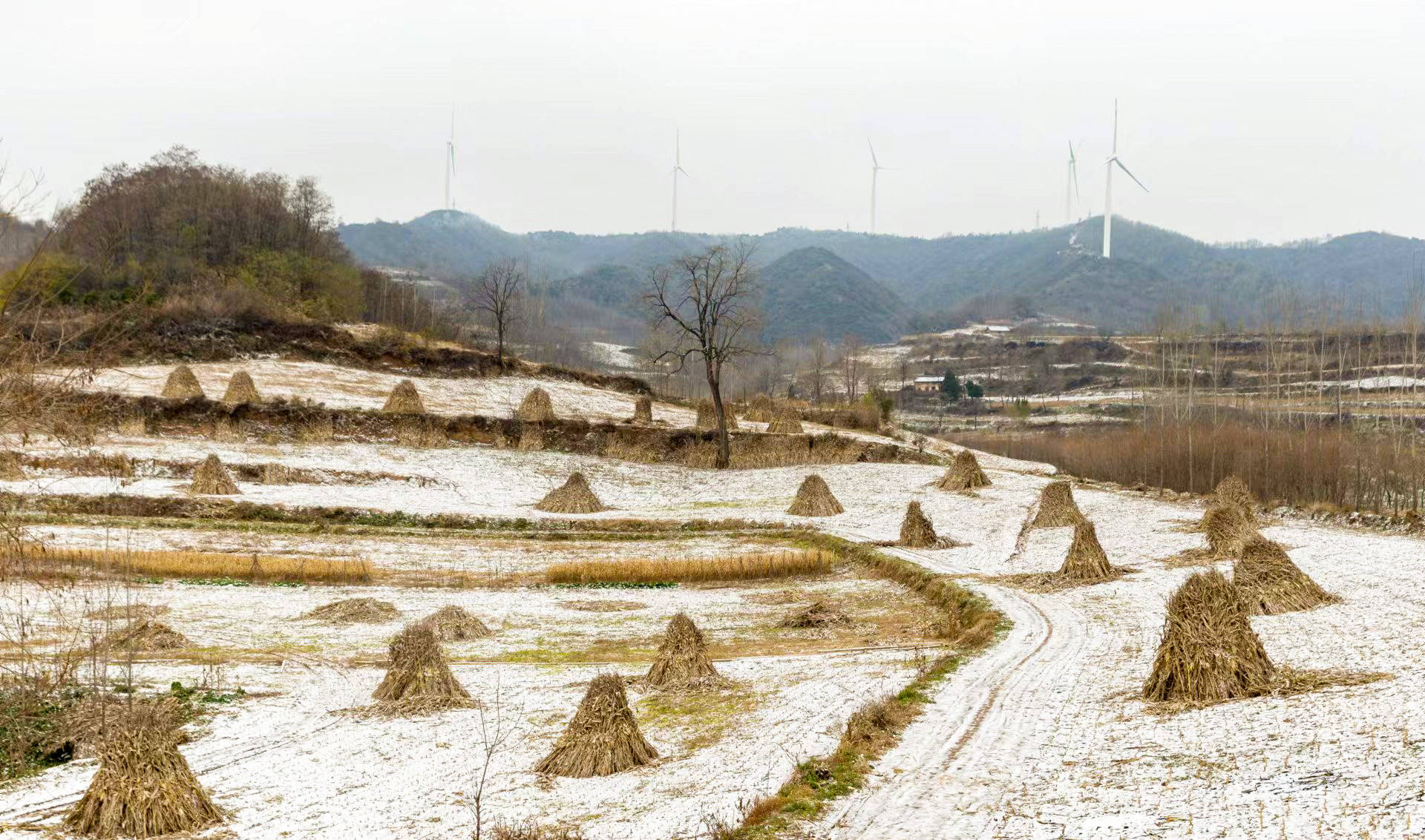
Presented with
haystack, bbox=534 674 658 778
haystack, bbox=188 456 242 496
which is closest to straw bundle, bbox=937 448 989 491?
haystack, bbox=188 456 242 496

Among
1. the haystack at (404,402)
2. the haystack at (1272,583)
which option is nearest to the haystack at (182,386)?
the haystack at (404,402)

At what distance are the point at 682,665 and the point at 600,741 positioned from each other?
5051 mm

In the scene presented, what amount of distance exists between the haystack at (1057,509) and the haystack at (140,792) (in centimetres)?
3435

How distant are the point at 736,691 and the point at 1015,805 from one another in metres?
Result: 7.78

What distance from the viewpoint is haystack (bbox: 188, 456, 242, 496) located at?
43781 millimetres

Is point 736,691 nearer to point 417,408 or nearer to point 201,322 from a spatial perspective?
point 417,408

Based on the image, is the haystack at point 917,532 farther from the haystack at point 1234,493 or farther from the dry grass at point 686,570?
the haystack at point 1234,493

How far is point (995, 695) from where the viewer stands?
17125mm

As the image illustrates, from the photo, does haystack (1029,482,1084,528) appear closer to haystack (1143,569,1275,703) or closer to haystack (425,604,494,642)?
haystack (425,604,494,642)

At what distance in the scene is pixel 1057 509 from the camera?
4247 centimetres

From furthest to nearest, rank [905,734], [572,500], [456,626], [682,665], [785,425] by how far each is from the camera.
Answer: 1. [785,425]
2. [572,500]
3. [456,626]
4. [682,665]
5. [905,734]

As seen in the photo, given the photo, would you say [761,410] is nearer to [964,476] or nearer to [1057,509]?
[964,476]

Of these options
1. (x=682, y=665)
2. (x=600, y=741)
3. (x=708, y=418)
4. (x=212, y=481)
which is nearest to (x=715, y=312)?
(x=708, y=418)

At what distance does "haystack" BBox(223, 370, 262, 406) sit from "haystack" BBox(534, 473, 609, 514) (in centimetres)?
1924
